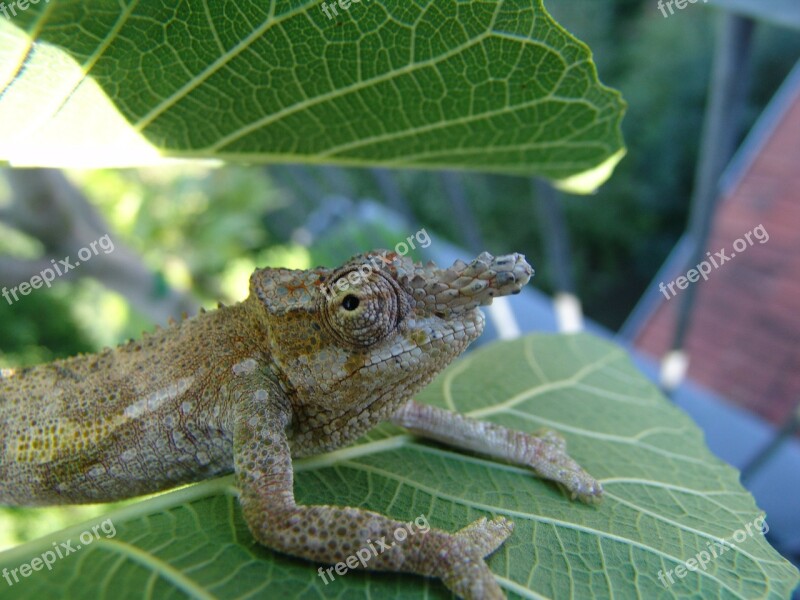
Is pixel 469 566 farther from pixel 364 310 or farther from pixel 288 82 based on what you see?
pixel 288 82

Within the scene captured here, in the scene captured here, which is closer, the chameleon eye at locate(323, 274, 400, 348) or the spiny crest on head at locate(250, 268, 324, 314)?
the chameleon eye at locate(323, 274, 400, 348)

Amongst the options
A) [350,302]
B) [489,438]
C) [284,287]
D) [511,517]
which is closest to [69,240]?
[284,287]

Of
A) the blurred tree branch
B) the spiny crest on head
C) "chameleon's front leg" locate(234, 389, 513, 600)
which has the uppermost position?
the spiny crest on head

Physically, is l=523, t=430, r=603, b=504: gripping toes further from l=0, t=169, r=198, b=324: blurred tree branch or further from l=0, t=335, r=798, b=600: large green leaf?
l=0, t=169, r=198, b=324: blurred tree branch

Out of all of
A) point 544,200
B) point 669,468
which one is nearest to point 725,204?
point 544,200

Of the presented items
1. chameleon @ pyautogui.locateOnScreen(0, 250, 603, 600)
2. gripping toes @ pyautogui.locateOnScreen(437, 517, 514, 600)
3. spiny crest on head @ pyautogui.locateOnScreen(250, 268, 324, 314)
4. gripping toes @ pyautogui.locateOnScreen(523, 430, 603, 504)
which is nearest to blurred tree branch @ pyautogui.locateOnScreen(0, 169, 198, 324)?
chameleon @ pyautogui.locateOnScreen(0, 250, 603, 600)

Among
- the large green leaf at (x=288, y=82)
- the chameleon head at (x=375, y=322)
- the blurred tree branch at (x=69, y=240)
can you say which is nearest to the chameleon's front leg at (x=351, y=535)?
the chameleon head at (x=375, y=322)

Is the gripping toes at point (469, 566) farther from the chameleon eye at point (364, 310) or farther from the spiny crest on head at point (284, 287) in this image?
the spiny crest on head at point (284, 287)

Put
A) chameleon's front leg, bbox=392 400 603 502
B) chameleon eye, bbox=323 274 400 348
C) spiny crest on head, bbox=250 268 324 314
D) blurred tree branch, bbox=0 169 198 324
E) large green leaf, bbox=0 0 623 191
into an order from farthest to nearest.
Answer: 1. blurred tree branch, bbox=0 169 198 324
2. chameleon's front leg, bbox=392 400 603 502
3. spiny crest on head, bbox=250 268 324 314
4. chameleon eye, bbox=323 274 400 348
5. large green leaf, bbox=0 0 623 191
